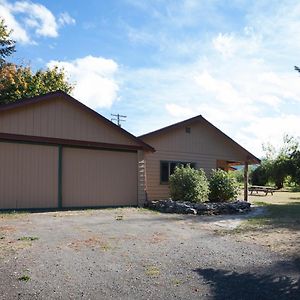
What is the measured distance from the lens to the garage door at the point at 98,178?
15.0 metres

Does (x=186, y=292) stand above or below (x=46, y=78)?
below

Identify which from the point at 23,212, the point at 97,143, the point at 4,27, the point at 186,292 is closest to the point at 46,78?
the point at 4,27

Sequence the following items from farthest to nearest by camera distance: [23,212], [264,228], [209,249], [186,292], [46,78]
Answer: [46,78], [23,212], [264,228], [209,249], [186,292]

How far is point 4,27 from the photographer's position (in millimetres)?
31750

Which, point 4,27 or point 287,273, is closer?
point 287,273

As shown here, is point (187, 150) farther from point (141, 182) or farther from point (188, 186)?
point (141, 182)

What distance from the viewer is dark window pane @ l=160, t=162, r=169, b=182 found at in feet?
64.9

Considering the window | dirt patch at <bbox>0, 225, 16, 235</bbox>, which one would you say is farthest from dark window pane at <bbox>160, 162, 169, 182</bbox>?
dirt patch at <bbox>0, 225, 16, 235</bbox>

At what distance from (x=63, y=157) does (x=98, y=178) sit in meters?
1.72

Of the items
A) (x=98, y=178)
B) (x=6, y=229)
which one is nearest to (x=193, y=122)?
(x=98, y=178)

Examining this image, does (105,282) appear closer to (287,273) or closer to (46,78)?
(287,273)

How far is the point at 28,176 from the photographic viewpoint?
1388 centimetres

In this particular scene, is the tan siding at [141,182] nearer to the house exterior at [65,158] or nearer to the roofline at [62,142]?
the house exterior at [65,158]

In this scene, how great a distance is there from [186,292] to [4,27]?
101 feet
